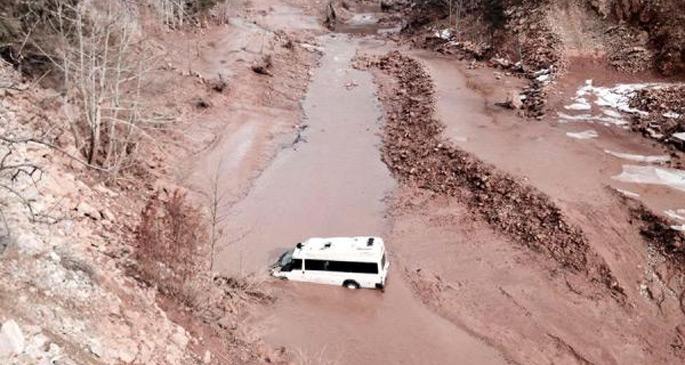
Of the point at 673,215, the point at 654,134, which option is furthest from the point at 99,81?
the point at 654,134

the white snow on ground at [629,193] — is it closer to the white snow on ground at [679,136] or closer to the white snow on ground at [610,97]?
the white snow on ground at [679,136]

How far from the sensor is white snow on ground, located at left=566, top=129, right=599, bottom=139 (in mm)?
25234

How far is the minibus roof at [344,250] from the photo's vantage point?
56.5ft

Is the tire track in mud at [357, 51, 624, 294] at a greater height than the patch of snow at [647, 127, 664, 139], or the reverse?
the patch of snow at [647, 127, 664, 139]

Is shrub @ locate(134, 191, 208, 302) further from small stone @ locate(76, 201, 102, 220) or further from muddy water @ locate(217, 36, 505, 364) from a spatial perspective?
muddy water @ locate(217, 36, 505, 364)

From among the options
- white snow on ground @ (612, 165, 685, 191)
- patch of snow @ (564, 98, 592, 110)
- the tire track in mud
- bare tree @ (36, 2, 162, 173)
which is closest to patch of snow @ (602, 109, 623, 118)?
patch of snow @ (564, 98, 592, 110)

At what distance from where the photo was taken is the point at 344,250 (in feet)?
57.3

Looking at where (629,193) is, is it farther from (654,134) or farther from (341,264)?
(341,264)

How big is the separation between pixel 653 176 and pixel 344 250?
1220 cm

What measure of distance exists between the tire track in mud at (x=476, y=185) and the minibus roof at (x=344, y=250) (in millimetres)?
5125

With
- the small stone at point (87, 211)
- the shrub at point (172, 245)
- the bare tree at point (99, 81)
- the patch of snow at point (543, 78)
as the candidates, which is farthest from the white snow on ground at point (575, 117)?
the small stone at point (87, 211)

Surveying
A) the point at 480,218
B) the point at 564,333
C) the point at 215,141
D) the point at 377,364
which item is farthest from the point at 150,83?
the point at 564,333

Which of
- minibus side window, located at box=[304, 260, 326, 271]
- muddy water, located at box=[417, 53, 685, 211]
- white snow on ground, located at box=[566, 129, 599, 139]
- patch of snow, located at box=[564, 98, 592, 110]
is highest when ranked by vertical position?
patch of snow, located at box=[564, 98, 592, 110]

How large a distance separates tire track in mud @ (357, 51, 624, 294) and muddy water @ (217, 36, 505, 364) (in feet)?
3.46
